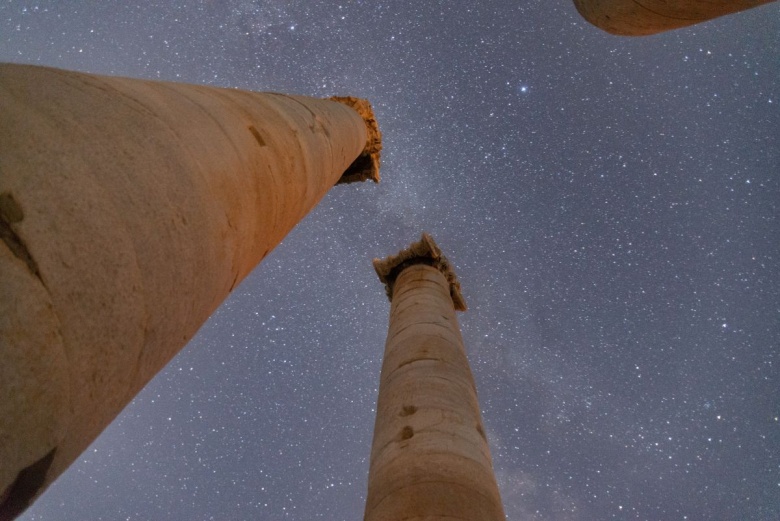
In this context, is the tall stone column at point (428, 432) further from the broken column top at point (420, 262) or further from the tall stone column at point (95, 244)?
the tall stone column at point (95, 244)

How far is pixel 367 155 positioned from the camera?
13.6 meters

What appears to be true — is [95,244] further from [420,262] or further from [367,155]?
[367,155]

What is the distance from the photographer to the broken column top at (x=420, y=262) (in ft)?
38.9

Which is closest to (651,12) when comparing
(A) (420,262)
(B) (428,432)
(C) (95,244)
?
(B) (428,432)

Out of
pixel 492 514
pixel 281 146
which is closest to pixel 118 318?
pixel 281 146

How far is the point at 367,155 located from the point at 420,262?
11.5 feet

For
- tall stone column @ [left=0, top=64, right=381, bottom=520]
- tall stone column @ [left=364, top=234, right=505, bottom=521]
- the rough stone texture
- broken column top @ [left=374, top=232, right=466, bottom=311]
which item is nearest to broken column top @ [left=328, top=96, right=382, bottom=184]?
broken column top @ [left=374, top=232, right=466, bottom=311]

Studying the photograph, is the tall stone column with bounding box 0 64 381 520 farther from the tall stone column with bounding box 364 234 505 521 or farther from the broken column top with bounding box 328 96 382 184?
the broken column top with bounding box 328 96 382 184

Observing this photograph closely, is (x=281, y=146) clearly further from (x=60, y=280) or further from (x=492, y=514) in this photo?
(x=492, y=514)

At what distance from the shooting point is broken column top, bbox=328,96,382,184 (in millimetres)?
13250

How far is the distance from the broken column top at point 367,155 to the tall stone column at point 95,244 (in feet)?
31.3

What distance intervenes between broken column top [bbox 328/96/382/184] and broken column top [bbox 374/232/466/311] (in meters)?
2.67

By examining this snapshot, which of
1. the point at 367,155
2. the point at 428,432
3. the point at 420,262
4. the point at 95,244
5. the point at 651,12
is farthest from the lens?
the point at 367,155

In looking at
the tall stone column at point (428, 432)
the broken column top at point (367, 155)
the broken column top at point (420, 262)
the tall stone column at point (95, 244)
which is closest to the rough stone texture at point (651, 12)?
the tall stone column at point (428, 432)
